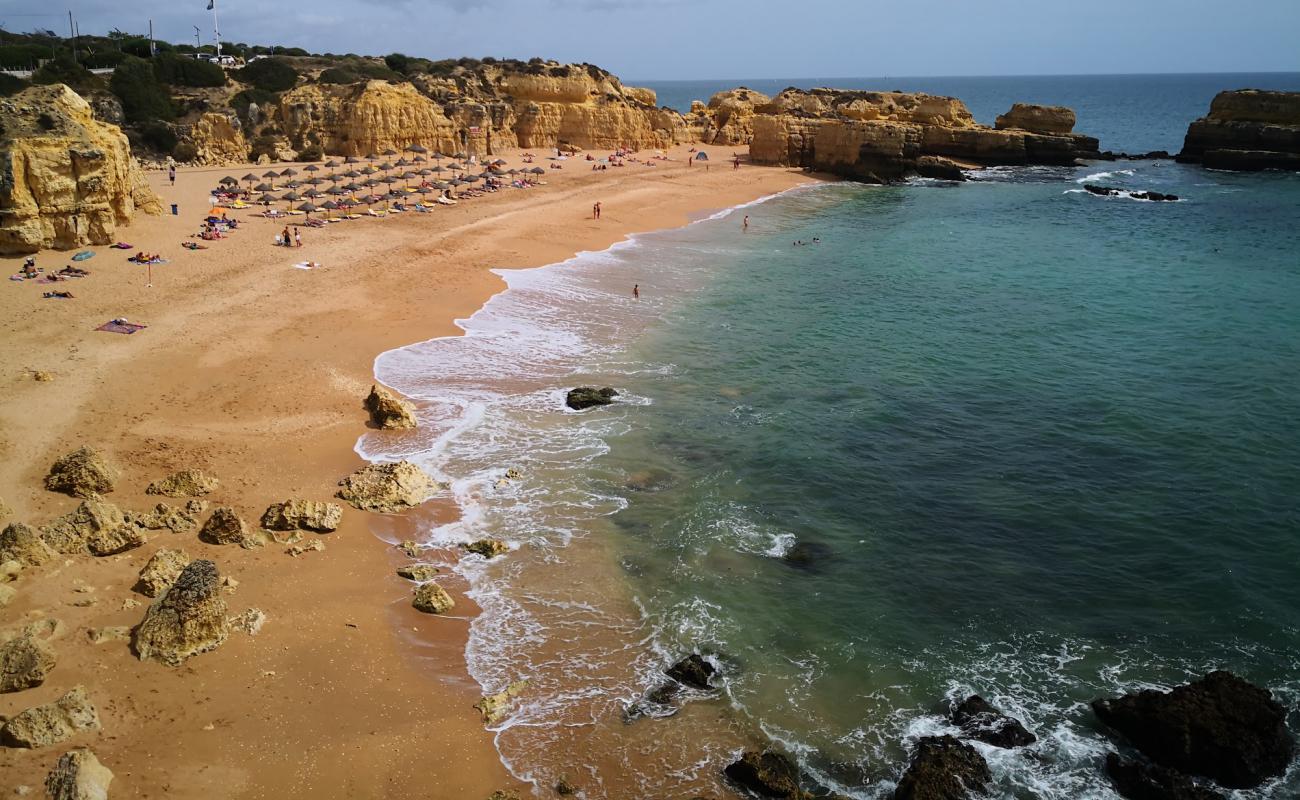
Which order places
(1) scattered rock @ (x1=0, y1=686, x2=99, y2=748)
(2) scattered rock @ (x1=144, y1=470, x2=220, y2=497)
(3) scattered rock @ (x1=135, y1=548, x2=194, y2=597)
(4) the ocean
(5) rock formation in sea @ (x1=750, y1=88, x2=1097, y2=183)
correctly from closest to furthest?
(1) scattered rock @ (x1=0, y1=686, x2=99, y2=748) → (4) the ocean → (3) scattered rock @ (x1=135, y1=548, x2=194, y2=597) → (2) scattered rock @ (x1=144, y1=470, x2=220, y2=497) → (5) rock formation in sea @ (x1=750, y1=88, x2=1097, y2=183)

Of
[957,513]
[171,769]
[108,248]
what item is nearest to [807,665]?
[957,513]

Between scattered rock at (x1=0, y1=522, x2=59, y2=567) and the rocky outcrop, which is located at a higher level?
the rocky outcrop

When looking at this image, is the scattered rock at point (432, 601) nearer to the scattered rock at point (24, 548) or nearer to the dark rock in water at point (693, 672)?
the dark rock in water at point (693, 672)

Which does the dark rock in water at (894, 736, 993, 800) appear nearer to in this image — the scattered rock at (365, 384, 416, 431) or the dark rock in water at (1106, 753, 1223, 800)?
the dark rock in water at (1106, 753, 1223, 800)

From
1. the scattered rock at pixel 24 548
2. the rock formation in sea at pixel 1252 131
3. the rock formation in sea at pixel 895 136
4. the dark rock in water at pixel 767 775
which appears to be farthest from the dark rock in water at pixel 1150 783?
the rock formation in sea at pixel 1252 131

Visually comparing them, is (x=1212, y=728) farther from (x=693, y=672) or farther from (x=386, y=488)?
(x=386, y=488)

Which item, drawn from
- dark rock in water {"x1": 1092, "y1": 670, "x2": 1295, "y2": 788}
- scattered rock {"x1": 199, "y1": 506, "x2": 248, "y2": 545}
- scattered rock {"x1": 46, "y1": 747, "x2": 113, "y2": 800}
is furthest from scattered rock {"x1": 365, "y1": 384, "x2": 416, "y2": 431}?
dark rock in water {"x1": 1092, "y1": 670, "x2": 1295, "y2": 788}

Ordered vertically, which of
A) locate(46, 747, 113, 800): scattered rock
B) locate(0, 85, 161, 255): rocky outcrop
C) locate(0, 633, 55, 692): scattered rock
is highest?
locate(0, 85, 161, 255): rocky outcrop
